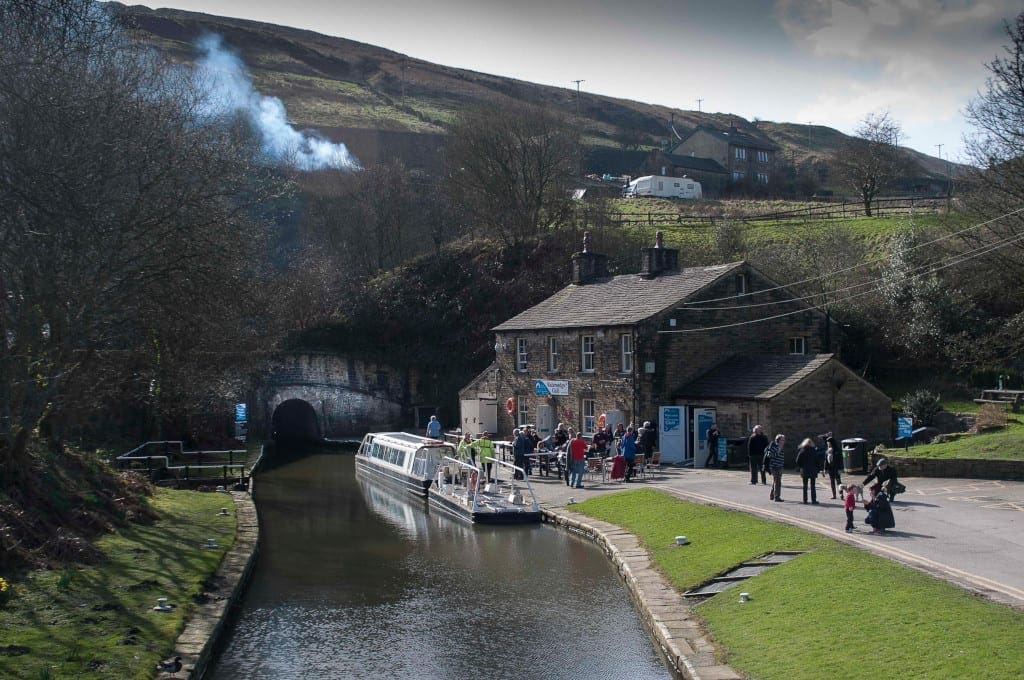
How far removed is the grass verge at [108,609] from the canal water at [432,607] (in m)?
1.11

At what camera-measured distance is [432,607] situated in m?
15.4

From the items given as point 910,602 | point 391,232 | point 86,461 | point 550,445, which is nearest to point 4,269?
point 86,461

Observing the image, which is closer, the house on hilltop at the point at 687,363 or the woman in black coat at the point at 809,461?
the woman in black coat at the point at 809,461

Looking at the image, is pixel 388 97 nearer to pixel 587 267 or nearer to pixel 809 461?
pixel 587 267

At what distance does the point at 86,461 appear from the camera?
2020 centimetres

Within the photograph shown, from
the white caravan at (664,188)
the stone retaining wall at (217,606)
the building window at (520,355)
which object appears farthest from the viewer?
the white caravan at (664,188)

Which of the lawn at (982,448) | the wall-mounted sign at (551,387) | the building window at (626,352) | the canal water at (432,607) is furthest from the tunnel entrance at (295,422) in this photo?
the lawn at (982,448)

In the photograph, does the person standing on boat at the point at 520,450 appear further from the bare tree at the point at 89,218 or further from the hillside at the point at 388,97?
the hillside at the point at 388,97

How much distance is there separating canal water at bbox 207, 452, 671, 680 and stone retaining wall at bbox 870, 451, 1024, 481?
340 inches

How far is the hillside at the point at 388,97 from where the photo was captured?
365 ft

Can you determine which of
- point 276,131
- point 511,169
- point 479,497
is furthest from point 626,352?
point 276,131

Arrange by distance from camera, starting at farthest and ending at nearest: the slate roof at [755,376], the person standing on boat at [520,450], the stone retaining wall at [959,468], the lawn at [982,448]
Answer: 1. the slate roof at [755,376]
2. the person standing on boat at [520,450]
3. the lawn at [982,448]
4. the stone retaining wall at [959,468]

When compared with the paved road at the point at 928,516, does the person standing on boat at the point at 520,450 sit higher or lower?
higher

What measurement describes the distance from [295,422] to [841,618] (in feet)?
152
